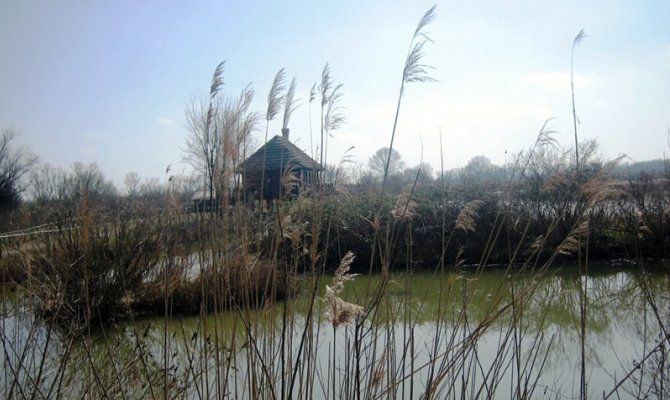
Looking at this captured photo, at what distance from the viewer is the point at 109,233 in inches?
251

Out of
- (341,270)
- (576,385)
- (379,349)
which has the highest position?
(341,270)

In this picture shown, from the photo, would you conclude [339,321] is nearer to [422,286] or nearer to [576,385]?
[576,385]

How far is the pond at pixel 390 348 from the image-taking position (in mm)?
1922

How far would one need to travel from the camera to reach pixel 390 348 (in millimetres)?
2123

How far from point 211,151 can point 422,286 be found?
6744 mm

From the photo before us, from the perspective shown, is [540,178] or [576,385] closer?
[576,385]

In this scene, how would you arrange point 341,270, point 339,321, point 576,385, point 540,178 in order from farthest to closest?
point 540,178 < point 576,385 < point 341,270 < point 339,321

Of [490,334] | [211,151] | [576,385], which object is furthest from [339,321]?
[490,334]

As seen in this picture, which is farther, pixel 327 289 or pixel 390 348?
pixel 390 348

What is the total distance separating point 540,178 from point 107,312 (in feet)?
26.8

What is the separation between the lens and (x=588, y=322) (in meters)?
6.04

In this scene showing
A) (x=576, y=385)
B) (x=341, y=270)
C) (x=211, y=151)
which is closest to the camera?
(x=341, y=270)

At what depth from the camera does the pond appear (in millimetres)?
1922

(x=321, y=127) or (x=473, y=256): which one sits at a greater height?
(x=321, y=127)
